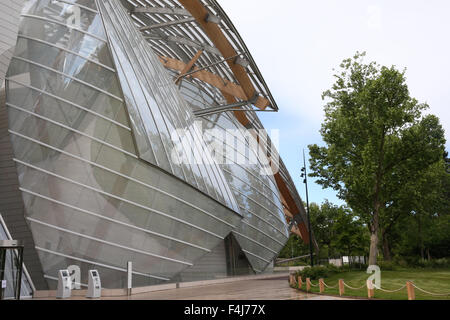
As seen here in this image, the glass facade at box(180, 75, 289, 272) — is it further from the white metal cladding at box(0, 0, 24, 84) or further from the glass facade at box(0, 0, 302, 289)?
the white metal cladding at box(0, 0, 24, 84)

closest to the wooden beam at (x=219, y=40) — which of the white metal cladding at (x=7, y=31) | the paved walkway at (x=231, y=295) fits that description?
the white metal cladding at (x=7, y=31)

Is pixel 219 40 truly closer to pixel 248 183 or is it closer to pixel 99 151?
pixel 99 151

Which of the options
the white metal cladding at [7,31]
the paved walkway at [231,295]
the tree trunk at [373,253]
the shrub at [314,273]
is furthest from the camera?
the tree trunk at [373,253]

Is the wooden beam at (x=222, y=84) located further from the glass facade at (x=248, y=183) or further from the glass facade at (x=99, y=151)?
the glass facade at (x=99, y=151)

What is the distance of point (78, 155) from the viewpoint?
15.2 meters

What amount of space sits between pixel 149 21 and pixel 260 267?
21002mm

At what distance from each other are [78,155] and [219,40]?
37.8 feet

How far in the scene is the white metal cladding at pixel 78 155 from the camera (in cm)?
1459

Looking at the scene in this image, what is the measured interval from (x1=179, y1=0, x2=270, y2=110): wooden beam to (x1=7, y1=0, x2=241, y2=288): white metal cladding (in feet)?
18.3

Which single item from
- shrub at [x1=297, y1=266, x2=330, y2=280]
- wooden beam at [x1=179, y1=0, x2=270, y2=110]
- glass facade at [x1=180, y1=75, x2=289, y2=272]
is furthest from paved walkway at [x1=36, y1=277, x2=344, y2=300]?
wooden beam at [x1=179, y1=0, x2=270, y2=110]

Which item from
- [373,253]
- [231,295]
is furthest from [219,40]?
[373,253]

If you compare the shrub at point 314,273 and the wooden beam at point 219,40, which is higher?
the wooden beam at point 219,40

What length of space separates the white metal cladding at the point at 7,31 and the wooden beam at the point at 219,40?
823cm

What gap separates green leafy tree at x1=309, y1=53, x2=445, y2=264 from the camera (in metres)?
24.0
